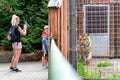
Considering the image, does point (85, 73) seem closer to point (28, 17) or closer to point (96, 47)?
point (96, 47)

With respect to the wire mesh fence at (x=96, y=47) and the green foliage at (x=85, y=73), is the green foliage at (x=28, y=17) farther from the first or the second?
the green foliage at (x=85, y=73)

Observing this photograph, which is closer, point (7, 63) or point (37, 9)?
point (7, 63)

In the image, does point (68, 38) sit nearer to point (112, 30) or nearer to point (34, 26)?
point (112, 30)

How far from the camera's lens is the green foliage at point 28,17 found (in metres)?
14.3

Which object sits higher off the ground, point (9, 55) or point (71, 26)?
point (71, 26)

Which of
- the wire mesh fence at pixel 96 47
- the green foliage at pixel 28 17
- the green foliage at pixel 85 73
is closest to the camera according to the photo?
the green foliage at pixel 85 73

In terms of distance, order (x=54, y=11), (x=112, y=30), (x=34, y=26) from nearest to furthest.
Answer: (x=54, y=11) < (x=112, y=30) < (x=34, y=26)

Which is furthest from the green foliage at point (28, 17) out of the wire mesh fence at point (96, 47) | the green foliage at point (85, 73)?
the green foliage at point (85, 73)

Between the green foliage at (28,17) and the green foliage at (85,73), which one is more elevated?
the green foliage at (28,17)

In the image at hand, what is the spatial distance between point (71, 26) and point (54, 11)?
0.47 m

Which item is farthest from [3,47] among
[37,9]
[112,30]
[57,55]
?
[57,55]

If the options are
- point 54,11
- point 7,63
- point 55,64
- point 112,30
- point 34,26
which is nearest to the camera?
point 55,64

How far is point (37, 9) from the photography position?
49.1 ft

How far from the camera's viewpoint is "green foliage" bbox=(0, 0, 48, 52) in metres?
14.3
